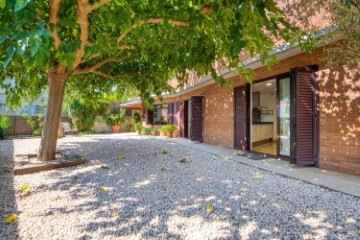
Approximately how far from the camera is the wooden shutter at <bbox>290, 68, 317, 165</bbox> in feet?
18.7

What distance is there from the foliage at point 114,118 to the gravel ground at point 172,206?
47.1ft

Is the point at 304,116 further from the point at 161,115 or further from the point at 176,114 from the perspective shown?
the point at 161,115

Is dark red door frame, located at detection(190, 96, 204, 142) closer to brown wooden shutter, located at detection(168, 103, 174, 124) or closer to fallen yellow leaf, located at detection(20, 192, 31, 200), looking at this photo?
brown wooden shutter, located at detection(168, 103, 174, 124)

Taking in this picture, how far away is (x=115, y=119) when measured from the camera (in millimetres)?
19844

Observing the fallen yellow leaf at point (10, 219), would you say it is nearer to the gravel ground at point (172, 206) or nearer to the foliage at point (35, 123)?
the gravel ground at point (172, 206)

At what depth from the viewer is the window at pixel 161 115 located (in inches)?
652

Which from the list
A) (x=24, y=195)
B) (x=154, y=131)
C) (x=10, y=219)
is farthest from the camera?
(x=154, y=131)

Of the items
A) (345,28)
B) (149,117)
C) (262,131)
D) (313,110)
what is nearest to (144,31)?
(345,28)

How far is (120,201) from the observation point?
353 cm

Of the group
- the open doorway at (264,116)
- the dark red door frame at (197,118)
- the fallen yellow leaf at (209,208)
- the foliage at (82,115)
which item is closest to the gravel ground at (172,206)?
the fallen yellow leaf at (209,208)

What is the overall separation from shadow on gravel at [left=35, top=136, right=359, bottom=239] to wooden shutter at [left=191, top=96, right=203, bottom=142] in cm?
613

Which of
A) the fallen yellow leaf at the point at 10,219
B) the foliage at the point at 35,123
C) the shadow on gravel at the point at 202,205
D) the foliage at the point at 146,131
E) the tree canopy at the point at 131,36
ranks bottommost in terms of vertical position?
the shadow on gravel at the point at 202,205

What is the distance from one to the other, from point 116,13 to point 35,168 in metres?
4.07

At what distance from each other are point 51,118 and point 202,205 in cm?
483
